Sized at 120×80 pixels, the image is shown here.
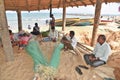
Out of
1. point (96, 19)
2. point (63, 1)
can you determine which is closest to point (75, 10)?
point (63, 1)

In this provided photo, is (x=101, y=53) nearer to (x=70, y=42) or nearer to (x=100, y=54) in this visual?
(x=100, y=54)

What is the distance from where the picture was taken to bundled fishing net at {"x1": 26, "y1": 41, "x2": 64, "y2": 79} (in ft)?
15.1

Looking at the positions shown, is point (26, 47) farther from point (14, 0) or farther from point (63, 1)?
point (63, 1)

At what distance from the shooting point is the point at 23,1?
390 inches

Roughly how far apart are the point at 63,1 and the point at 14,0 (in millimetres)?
2806

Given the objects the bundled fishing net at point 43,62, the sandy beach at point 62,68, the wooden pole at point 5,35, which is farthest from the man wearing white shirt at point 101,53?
the wooden pole at point 5,35

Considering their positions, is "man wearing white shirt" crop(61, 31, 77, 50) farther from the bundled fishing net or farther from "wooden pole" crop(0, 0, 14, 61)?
"wooden pole" crop(0, 0, 14, 61)

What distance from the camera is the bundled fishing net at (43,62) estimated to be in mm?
4602

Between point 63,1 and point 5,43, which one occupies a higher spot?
point 63,1

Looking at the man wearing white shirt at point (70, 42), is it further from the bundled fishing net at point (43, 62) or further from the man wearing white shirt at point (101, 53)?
the man wearing white shirt at point (101, 53)

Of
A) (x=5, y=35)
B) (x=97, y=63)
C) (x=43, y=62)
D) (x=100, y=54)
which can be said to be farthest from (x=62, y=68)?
(x=5, y=35)

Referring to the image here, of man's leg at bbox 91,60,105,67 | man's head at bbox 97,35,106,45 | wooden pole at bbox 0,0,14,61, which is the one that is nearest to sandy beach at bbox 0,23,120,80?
man's leg at bbox 91,60,105,67

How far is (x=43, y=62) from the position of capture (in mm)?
5000

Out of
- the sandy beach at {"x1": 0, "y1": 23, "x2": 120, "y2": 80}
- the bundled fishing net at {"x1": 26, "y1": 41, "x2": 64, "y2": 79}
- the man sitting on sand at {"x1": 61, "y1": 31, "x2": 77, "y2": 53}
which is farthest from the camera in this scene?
Result: the man sitting on sand at {"x1": 61, "y1": 31, "x2": 77, "y2": 53}
